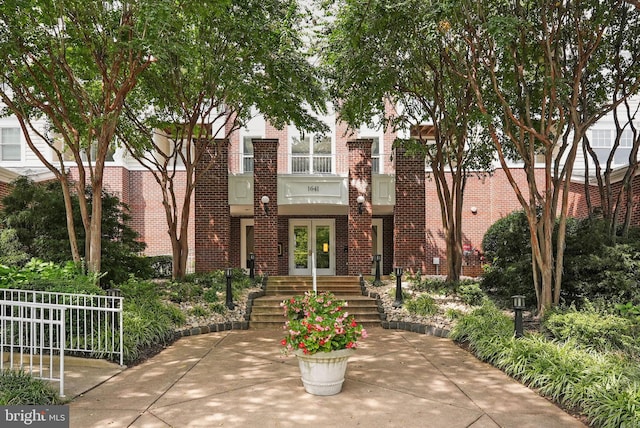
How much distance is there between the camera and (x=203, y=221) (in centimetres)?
1574

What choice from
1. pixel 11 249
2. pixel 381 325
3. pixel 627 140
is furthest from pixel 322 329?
pixel 627 140

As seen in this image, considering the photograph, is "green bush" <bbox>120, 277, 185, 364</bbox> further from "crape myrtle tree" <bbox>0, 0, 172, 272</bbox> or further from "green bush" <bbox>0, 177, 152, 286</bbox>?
"green bush" <bbox>0, 177, 152, 286</bbox>

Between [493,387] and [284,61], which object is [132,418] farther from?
[284,61]

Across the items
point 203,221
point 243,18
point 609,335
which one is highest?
point 243,18

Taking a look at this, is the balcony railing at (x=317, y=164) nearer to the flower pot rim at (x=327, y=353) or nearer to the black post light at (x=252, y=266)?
the black post light at (x=252, y=266)

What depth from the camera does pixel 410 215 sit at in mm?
15586

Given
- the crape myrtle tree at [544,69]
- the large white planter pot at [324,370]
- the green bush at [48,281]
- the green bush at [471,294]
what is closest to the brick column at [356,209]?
the green bush at [471,294]

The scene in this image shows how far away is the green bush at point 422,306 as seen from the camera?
419 inches

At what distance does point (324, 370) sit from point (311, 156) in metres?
12.8

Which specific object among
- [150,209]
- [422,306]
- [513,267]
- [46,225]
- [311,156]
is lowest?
[422,306]

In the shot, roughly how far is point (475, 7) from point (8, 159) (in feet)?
60.8

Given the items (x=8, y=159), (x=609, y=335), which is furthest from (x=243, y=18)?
(x=8, y=159)

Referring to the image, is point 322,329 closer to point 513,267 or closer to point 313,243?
point 513,267

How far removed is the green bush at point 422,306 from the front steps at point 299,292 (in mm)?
820
